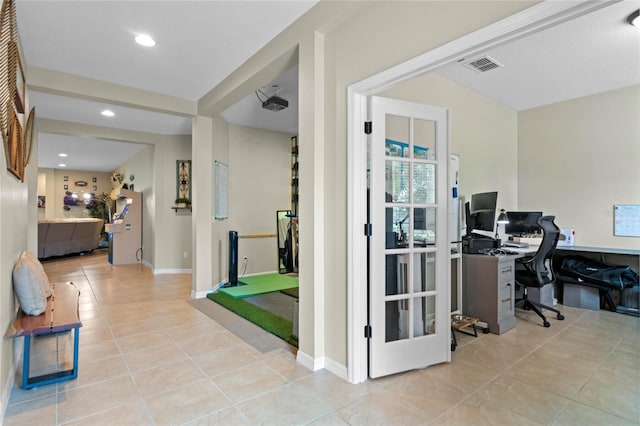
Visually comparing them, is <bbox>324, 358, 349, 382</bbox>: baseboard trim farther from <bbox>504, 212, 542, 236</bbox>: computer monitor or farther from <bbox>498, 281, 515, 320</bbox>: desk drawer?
<bbox>504, 212, 542, 236</bbox>: computer monitor

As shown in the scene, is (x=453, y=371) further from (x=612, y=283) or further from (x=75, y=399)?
(x=612, y=283)

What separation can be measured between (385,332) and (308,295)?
656 mm

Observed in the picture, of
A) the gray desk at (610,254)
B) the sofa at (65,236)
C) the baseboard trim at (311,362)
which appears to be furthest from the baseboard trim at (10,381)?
the sofa at (65,236)

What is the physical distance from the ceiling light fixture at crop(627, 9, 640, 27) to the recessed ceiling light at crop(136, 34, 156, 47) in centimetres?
417

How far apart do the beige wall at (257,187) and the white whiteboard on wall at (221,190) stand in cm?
18

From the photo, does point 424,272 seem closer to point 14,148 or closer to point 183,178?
point 14,148

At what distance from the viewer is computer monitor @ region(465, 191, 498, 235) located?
3.86m

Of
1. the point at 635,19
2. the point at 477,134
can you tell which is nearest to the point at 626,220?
the point at 477,134

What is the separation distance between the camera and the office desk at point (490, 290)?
3.38 meters

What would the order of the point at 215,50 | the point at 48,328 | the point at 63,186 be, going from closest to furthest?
1. the point at 48,328
2. the point at 215,50
3. the point at 63,186

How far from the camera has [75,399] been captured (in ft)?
7.04

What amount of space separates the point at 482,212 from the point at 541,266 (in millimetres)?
907

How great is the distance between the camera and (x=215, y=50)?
3.15 meters

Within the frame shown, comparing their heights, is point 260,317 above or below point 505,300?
below
